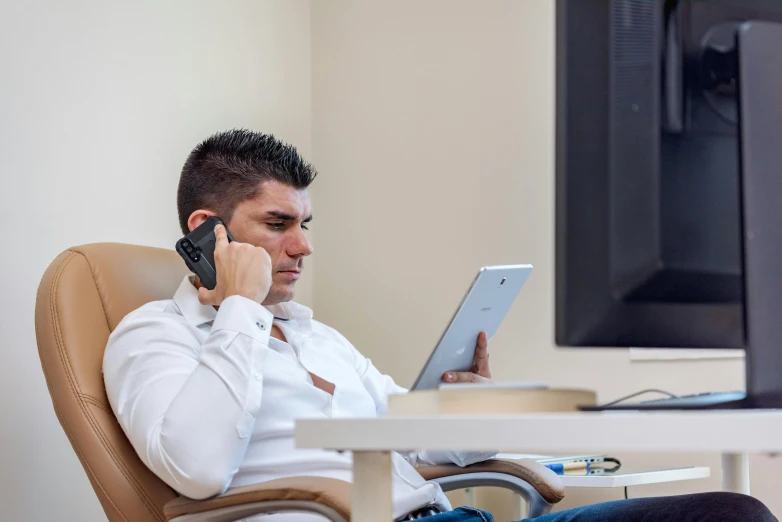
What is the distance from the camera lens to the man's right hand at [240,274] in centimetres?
138

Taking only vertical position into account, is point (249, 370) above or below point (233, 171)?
below

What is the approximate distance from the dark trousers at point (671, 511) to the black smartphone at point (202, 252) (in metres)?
0.59

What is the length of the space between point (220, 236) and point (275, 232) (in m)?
0.15

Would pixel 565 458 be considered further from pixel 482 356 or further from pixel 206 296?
pixel 206 296

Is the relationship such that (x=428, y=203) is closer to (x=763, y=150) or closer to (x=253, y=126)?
(x=253, y=126)

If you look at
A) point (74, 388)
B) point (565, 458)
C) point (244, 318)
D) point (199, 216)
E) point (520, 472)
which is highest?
point (199, 216)

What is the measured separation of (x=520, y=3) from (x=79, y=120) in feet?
4.52

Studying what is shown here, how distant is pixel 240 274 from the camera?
4.59 ft

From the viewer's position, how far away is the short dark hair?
1672 mm

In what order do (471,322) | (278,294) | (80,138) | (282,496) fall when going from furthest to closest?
(80,138)
(278,294)
(471,322)
(282,496)

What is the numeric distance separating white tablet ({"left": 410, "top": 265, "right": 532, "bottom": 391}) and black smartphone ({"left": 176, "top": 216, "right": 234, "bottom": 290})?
16.2 inches

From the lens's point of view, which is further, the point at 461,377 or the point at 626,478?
the point at 626,478

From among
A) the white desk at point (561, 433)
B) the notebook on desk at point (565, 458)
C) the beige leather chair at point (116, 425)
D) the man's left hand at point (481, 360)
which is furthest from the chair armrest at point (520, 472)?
the white desk at point (561, 433)

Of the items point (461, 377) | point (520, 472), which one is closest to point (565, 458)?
point (520, 472)
